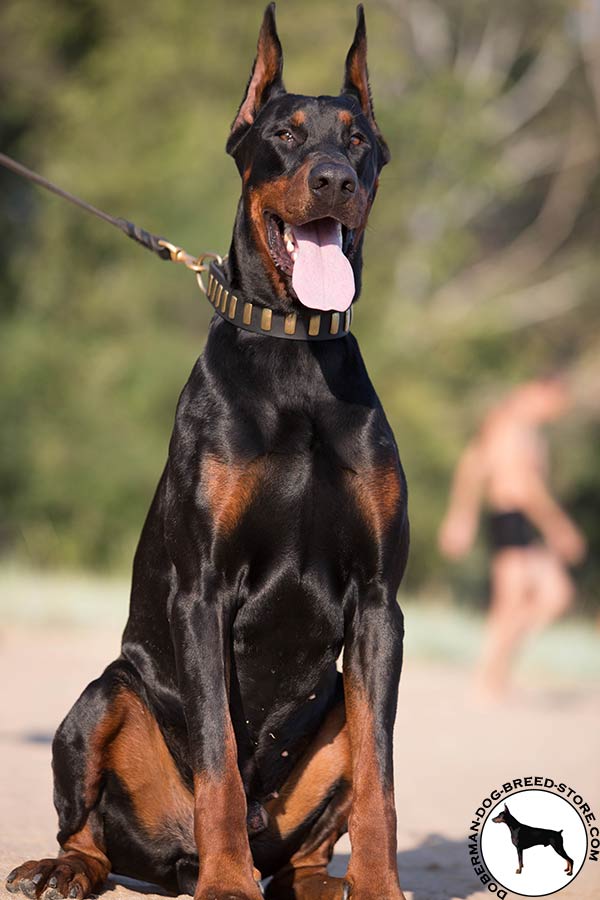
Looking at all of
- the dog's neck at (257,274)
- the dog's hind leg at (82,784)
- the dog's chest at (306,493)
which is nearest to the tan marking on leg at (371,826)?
the dog's chest at (306,493)

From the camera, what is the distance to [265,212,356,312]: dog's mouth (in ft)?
11.2

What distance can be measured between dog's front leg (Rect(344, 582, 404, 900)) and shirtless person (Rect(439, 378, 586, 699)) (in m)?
6.63

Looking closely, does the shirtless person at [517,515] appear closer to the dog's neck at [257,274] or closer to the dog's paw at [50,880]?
the dog's neck at [257,274]

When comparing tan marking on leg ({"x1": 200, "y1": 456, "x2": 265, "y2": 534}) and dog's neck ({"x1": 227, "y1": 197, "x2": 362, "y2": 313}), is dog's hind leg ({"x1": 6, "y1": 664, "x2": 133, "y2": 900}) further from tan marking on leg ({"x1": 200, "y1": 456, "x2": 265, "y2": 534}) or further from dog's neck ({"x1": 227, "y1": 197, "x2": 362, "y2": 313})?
dog's neck ({"x1": 227, "y1": 197, "x2": 362, "y2": 313})

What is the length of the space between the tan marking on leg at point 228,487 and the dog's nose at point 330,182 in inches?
28.0

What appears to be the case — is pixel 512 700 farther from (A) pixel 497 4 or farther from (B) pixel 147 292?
(A) pixel 497 4

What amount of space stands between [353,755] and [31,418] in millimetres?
17380

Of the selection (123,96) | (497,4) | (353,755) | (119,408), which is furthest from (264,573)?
(497,4)

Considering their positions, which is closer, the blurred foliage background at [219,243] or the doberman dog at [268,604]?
the doberman dog at [268,604]

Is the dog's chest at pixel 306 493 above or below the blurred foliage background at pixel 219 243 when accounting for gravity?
below

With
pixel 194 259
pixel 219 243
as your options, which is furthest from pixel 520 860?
pixel 219 243

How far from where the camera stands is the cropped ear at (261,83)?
377 cm

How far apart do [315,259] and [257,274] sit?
0.20 metres

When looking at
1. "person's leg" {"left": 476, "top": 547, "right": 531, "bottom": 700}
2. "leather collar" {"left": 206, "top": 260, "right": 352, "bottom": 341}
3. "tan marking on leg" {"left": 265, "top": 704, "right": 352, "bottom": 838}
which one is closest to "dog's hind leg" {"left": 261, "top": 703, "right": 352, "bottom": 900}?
"tan marking on leg" {"left": 265, "top": 704, "right": 352, "bottom": 838}
